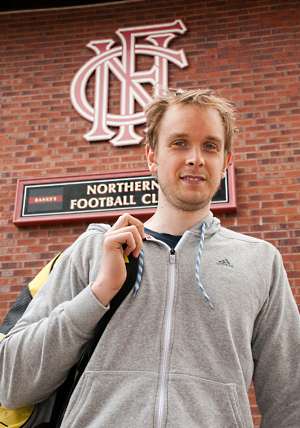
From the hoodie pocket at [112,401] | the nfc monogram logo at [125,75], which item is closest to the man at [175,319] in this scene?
the hoodie pocket at [112,401]

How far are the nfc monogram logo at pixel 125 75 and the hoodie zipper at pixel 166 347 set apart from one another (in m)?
3.57

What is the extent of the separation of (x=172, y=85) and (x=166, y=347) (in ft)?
13.8

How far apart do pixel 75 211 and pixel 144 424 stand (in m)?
3.68

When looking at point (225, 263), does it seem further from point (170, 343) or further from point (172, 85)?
point (172, 85)

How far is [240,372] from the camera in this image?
182cm

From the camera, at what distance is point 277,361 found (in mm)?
2004

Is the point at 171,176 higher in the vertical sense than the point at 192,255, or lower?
higher

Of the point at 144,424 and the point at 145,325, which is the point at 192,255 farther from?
the point at 144,424

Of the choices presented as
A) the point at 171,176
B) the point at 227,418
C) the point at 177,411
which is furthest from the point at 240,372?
Answer: the point at 171,176

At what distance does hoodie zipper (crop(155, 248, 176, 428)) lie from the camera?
1.67 meters

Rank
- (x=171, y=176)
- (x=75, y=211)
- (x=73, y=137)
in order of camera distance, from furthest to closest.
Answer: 1. (x=73, y=137)
2. (x=75, y=211)
3. (x=171, y=176)

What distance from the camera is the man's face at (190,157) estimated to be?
2.08 m

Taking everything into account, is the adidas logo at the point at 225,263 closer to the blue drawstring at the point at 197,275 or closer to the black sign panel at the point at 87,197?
the blue drawstring at the point at 197,275

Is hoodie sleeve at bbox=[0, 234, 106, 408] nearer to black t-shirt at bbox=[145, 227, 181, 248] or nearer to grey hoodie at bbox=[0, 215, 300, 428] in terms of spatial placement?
grey hoodie at bbox=[0, 215, 300, 428]
